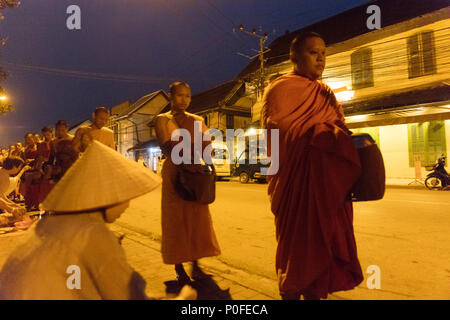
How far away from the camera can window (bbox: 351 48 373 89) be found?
1817 cm

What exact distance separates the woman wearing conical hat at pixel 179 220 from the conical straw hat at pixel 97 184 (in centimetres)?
149

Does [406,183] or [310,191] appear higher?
[310,191]

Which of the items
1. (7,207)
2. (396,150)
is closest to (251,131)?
(396,150)

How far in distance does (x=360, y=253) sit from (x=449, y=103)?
12.4 metres

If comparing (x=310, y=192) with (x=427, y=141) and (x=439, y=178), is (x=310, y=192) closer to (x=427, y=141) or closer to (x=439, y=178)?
(x=439, y=178)

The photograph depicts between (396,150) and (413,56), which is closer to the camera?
(396,150)

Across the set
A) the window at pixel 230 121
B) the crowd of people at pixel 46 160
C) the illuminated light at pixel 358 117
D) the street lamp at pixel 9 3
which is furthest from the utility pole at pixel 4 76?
the window at pixel 230 121

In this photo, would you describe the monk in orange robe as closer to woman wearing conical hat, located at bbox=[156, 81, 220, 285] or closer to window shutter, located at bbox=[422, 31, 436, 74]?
woman wearing conical hat, located at bbox=[156, 81, 220, 285]

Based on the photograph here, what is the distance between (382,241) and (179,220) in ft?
9.92

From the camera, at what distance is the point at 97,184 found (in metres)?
1.40

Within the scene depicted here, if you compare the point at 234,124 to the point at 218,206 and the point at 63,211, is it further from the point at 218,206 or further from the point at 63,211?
the point at 63,211

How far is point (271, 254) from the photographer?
13.1 ft

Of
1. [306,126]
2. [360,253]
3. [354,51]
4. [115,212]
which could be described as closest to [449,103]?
[354,51]
